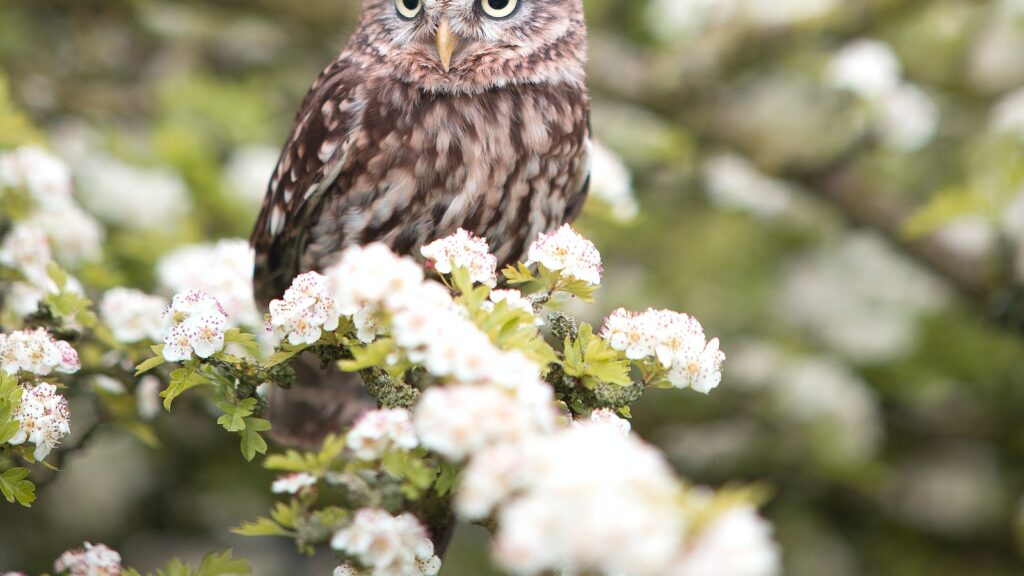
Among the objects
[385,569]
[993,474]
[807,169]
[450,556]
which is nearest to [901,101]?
[807,169]

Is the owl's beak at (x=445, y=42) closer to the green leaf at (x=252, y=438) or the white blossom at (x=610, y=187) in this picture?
the white blossom at (x=610, y=187)

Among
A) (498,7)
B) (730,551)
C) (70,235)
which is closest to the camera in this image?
(730,551)

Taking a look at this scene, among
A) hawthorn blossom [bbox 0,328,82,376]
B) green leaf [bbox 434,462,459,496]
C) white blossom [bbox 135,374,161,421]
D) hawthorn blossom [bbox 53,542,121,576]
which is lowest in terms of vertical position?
hawthorn blossom [bbox 53,542,121,576]

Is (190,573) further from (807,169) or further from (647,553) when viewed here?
(807,169)

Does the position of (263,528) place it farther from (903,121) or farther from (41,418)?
(903,121)

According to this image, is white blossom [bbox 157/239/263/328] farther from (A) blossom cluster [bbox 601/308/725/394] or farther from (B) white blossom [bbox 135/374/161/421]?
(A) blossom cluster [bbox 601/308/725/394]

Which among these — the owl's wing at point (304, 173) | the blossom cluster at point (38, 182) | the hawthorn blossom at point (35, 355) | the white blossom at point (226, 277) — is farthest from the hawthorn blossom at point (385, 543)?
the blossom cluster at point (38, 182)

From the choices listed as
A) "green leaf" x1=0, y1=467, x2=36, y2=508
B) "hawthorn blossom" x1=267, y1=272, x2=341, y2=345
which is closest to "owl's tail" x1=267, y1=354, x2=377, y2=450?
"green leaf" x1=0, y1=467, x2=36, y2=508

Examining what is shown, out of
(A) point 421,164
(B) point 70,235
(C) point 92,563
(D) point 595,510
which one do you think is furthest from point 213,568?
(B) point 70,235
